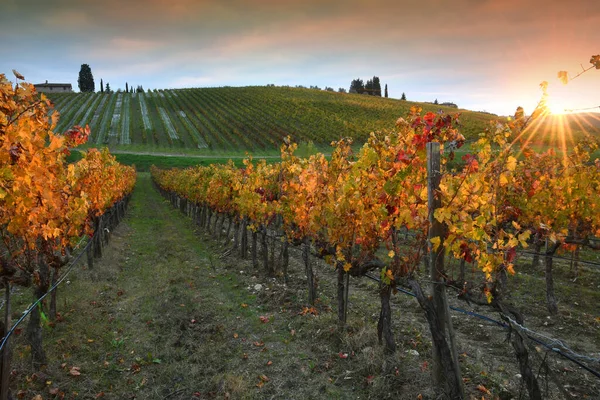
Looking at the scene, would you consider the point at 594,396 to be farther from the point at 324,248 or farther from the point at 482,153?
the point at 324,248

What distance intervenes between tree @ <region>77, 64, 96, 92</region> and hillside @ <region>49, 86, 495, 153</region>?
83.0 ft

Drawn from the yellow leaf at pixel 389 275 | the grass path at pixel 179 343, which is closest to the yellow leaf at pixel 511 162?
the yellow leaf at pixel 389 275

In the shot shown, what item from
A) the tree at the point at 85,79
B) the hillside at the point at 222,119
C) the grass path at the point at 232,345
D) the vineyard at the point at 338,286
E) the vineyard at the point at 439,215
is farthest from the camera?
the tree at the point at 85,79

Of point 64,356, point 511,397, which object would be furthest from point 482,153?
point 64,356

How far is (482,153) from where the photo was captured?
4.63 m

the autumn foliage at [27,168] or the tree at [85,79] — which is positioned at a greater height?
the tree at [85,79]

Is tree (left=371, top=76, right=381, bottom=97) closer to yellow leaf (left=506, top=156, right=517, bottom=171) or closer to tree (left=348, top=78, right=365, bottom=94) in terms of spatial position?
tree (left=348, top=78, right=365, bottom=94)

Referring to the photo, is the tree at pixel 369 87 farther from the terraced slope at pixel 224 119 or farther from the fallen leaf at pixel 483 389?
the fallen leaf at pixel 483 389

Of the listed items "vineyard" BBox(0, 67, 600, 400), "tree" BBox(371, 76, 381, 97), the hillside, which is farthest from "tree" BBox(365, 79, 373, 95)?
"vineyard" BBox(0, 67, 600, 400)

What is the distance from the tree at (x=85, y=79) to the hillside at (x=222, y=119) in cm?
2529

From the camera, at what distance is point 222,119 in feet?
234

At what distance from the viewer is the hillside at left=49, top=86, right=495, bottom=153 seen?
2355 inches

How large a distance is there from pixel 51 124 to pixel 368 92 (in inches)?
5004

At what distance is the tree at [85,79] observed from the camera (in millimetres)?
115625
